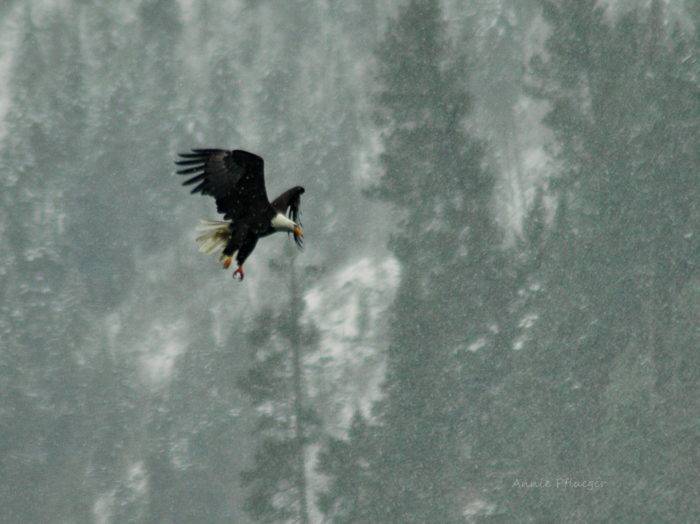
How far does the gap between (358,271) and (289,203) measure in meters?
93.6

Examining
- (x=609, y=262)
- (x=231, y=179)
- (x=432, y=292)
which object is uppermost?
(x=609, y=262)

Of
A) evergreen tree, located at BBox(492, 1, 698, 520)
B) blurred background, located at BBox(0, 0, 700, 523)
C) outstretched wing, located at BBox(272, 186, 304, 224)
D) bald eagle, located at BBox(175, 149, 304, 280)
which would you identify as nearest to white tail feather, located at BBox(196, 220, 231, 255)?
bald eagle, located at BBox(175, 149, 304, 280)

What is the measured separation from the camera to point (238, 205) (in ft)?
26.1

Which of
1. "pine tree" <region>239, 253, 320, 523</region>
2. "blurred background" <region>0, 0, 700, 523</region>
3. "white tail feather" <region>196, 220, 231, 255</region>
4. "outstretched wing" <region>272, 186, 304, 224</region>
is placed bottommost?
"white tail feather" <region>196, 220, 231, 255</region>

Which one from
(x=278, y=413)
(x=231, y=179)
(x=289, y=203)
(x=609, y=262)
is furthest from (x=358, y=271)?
(x=289, y=203)

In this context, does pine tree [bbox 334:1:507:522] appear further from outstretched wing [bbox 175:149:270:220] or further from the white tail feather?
the white tail feather

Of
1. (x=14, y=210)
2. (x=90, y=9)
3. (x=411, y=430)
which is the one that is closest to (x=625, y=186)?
(x=411, y=430)

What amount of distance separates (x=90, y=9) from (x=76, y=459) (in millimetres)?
103461

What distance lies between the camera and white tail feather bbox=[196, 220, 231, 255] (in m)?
7.79

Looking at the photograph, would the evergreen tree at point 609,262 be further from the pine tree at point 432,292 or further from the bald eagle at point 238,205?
the bald eagle at point 238,205

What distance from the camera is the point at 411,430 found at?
34.2 m

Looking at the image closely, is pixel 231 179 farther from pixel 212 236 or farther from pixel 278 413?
pixel 278 413

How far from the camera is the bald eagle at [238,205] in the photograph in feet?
24.6

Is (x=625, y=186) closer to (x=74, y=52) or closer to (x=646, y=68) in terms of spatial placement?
(x=646, y=68)
